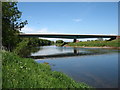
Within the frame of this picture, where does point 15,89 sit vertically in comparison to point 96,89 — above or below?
above

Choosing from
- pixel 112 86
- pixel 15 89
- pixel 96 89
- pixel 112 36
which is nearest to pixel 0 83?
pixel 15 89

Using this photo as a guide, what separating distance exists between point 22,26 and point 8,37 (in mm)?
4869

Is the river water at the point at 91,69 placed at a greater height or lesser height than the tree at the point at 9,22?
lesser

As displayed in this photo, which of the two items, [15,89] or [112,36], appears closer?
[15,89]

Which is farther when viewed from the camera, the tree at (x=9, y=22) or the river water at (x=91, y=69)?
the tree at (x=9, y=22)

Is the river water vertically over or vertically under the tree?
under

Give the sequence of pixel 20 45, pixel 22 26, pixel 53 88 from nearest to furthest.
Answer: pixel 53 88 < pixel 22 26 < pixel 20 45

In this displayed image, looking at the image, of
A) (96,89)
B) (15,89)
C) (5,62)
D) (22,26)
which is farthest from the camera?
(22,26)

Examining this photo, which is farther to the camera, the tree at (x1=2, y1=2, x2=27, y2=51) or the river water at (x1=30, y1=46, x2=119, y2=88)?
the tree at (x1=2, y1=2, x2=27, y2=51)

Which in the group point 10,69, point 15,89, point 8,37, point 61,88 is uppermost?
point 8,37

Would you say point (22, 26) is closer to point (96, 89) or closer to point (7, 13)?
point (7, 13)

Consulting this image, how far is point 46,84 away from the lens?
8258 mm

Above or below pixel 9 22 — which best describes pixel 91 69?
below

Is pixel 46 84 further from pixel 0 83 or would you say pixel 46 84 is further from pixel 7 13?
pixel 7 13
